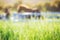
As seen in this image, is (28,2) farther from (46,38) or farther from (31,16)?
(46,38)

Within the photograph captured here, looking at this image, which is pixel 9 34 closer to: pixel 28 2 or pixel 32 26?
pixel 32 26

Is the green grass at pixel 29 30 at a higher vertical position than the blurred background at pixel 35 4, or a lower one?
lower

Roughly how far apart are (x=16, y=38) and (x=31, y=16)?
30cm

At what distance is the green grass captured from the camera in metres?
1.47

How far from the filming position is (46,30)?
4.91 ft

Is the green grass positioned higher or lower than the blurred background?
lower

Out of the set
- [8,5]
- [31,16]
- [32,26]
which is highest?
[8,5]

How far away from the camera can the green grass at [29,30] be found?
1.47 meters

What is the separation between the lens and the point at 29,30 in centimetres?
148

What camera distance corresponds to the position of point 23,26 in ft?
4.87

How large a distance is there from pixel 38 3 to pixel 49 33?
0.37 m

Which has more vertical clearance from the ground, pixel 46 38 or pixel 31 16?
pixel 31 16

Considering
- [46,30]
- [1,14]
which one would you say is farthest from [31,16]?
[1,14]

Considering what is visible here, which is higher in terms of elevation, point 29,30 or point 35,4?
point 35,4
